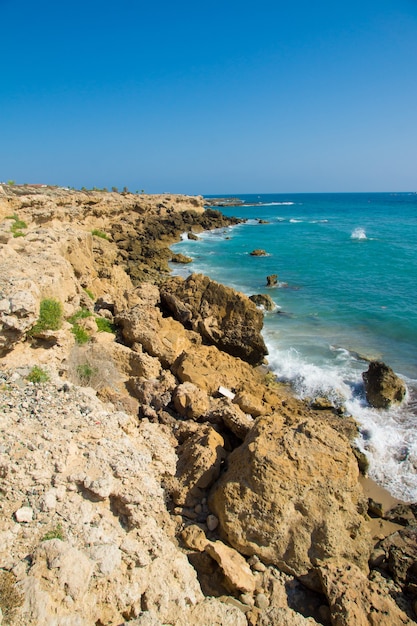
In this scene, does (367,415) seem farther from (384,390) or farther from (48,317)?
(48,317)

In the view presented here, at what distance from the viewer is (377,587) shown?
4672 millimetres

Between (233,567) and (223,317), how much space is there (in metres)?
8.53

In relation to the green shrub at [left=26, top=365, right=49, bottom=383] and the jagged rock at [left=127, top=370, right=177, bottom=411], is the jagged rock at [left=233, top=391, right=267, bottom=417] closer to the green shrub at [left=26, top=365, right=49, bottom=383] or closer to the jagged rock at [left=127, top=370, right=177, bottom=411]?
the jagged rock at [left=127, top=370, right=177, bottom=411]

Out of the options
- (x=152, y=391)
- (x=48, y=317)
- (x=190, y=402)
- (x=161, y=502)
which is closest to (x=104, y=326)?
(x=48, y=317)

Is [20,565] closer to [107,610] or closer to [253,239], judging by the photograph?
[107,610]

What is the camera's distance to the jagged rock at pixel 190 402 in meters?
7.52

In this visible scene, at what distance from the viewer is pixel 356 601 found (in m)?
4.46

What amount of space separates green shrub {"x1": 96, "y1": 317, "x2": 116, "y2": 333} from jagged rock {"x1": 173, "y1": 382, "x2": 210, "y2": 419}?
3056 mm

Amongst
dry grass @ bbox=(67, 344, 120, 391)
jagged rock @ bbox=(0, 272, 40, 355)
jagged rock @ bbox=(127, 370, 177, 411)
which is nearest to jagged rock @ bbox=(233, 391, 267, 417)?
jagged rock @ bbox=(127, 370, 177, 411)

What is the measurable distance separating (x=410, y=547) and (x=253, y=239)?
134ft

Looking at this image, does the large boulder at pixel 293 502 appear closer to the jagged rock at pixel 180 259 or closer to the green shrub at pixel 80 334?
the green shrub at pixel 80 334

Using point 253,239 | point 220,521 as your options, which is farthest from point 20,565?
point 253,239

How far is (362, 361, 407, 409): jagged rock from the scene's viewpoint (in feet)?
35.4

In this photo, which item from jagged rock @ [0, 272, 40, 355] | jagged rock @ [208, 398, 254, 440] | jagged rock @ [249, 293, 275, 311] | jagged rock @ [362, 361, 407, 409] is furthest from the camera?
jagged rock @ [249, 293, 275, 311]
